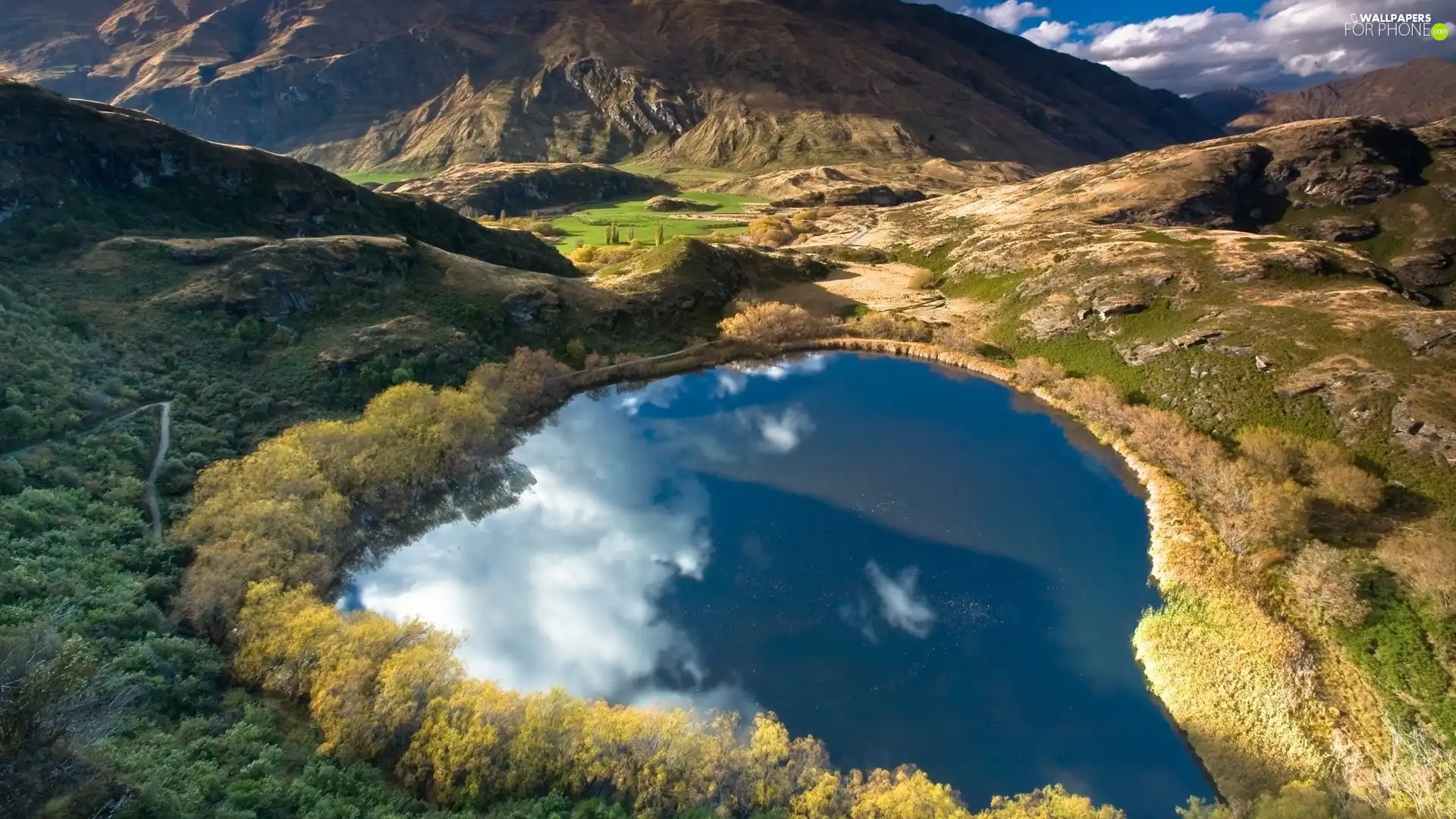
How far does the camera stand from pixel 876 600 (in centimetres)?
4903

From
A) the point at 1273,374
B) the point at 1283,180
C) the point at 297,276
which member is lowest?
the point at 1273,374

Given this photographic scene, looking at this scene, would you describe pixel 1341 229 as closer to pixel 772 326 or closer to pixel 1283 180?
pixel 1283 180

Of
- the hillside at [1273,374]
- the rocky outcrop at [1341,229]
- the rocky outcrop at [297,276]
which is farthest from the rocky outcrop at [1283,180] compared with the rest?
the rocky outcrop at [297,276]

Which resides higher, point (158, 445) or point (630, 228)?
point (630, 228)

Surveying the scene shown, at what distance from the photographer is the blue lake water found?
39.5 m

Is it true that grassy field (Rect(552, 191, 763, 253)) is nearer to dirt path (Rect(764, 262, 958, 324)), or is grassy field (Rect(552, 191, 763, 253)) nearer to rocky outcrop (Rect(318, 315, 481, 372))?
dirt path (Rect(764, 262, 958, 324))

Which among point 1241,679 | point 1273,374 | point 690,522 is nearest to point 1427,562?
point 1241,679

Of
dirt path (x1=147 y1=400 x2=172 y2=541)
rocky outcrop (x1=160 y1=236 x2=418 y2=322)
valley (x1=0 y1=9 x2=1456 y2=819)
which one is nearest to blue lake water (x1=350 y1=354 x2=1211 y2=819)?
valley (x1=0 y1=9 x2=1456 y2=819)

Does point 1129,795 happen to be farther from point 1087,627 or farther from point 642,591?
point 642,591

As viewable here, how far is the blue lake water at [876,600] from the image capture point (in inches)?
1554

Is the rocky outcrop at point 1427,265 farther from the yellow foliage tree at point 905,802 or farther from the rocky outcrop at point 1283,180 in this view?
the yellow foliage tree at point 905,802

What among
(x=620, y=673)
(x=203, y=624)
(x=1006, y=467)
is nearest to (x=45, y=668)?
(x=203, y=624)

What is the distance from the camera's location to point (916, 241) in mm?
146250

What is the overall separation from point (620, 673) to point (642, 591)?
7693 millimetres
